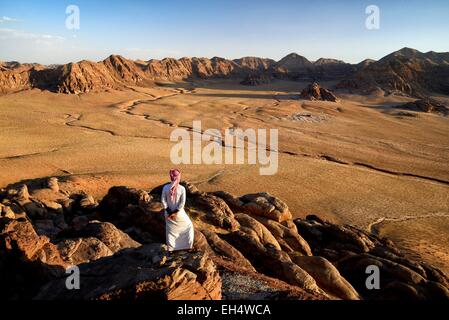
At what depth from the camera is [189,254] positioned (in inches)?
257

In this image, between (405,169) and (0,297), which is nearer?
(0,297)

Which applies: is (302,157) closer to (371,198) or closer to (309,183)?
(309,183)

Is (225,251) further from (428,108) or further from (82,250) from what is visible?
(428,108)

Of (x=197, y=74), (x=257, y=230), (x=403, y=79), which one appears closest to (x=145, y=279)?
(x=257, y=230)

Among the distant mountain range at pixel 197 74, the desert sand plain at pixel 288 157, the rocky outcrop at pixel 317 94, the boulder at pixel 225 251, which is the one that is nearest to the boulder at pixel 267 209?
the desert sand plain at pixel 288 157

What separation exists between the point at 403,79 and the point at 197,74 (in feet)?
179

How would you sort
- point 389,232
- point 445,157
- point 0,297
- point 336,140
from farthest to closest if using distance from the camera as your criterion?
point 336,140
point 445,157
point 389,232
point 0,297

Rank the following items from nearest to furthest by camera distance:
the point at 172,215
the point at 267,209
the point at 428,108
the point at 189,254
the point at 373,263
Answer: the point at 189,254, the point at 172,215, the point at 373,263, the point at 267,209, the point at 428,108

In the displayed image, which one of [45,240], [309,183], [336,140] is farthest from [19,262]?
[336,140]

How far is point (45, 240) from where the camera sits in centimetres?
720

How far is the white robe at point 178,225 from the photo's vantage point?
7918mm

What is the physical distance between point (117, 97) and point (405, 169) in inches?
1803

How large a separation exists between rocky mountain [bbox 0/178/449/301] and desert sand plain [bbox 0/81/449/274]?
3285 mm

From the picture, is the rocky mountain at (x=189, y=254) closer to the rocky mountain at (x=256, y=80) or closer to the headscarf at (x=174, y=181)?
the headscarf at (x=174, y=181)
